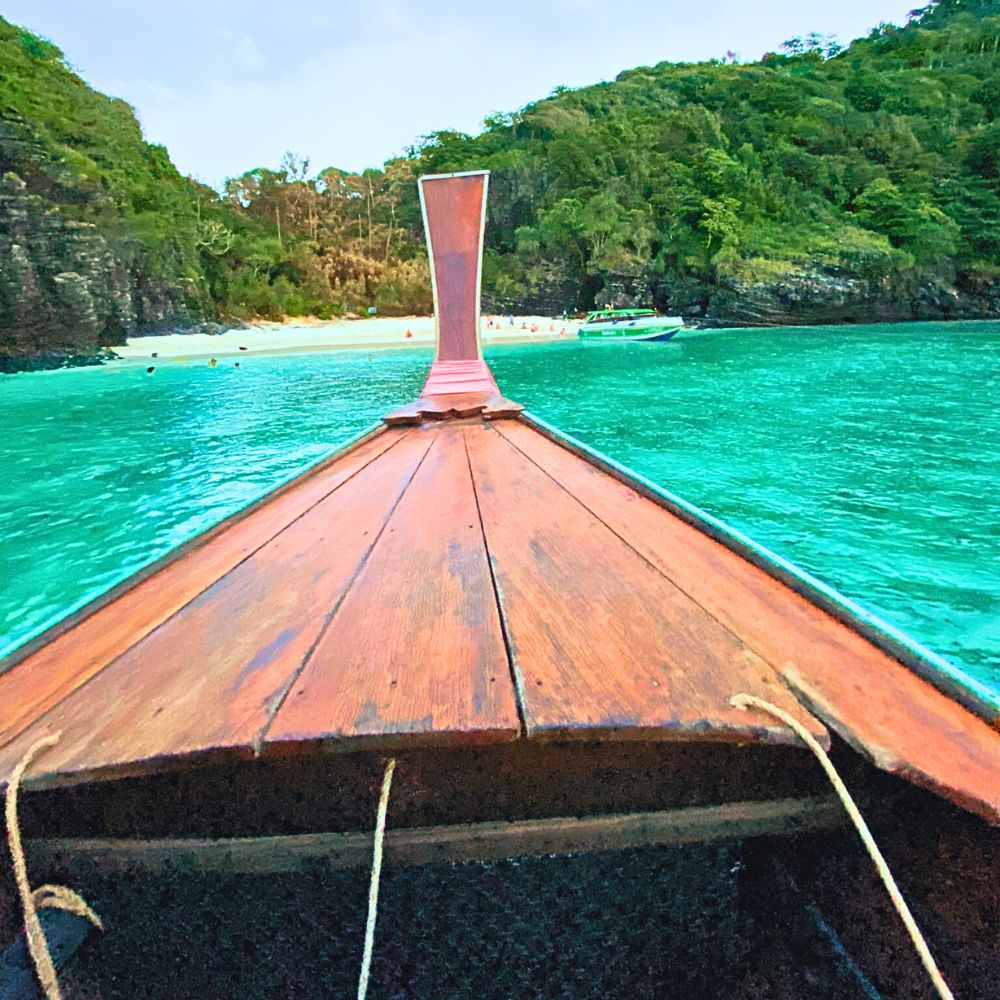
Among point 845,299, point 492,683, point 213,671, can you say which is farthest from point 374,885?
point 845,299

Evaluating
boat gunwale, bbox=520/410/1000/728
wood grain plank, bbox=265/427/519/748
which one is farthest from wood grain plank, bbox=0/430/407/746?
boat gunwale, bbox=520/410/1000/728

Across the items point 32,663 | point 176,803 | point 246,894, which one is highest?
point 32,663

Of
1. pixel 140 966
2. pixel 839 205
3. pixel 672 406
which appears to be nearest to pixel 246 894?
pixel 140 966

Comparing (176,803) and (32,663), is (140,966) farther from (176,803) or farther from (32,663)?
(32,663)

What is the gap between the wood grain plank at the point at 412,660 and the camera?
2.92 ft

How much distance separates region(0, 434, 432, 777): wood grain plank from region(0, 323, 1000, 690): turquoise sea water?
0.43 meters

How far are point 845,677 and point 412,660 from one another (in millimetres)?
773

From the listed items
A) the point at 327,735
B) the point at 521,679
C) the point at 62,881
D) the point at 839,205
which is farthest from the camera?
the point at 839,205

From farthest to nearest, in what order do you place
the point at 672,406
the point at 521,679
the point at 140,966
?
the point at 672,406, the point at 140,966, the point at 521,679

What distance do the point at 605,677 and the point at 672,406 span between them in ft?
36.6

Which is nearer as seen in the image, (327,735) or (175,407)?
(327,735)

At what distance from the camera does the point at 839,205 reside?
126 feet

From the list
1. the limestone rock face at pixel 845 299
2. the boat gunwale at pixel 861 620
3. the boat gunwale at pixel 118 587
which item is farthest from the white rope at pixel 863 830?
the limestone rock face at pixel 845 299

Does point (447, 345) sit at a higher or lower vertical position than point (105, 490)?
higher
